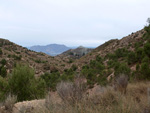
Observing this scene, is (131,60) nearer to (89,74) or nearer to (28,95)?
(89,74)

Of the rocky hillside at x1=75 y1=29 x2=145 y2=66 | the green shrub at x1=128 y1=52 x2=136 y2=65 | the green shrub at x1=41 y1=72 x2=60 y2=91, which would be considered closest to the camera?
the green shrub at x1=128 y1=52 x2=136 y2=65

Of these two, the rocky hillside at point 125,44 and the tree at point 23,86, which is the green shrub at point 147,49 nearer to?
the rocky hillside at point 125,44

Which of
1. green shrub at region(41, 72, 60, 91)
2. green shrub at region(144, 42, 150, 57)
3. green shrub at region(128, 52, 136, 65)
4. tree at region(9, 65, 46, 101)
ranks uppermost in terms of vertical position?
green shrub at region(144, 42, 150, 57)

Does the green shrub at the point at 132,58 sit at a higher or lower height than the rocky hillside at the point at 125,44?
lower

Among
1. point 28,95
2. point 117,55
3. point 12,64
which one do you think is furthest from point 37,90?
point 12,64

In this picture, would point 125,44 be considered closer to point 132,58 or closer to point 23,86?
point 132,58

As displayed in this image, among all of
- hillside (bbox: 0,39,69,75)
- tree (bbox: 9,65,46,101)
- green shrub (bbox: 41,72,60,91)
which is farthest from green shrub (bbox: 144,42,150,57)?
hillside (bbox: 0,39,69,75)

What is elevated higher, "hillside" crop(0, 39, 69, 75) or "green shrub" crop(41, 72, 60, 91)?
"hillside" crop(0, 39, 69, 75)

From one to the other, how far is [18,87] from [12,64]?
64.2ft

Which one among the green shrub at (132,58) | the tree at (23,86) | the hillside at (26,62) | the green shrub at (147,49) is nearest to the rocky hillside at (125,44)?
the hillside at (26,62)

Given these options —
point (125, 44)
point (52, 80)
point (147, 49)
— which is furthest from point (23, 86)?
point (125, 44)

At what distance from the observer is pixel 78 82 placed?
446 cm

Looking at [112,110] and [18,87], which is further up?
[112,110]

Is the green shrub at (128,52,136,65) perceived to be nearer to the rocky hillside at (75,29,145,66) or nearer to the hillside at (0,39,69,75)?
the rocky hillside at (75,29,145,66)
